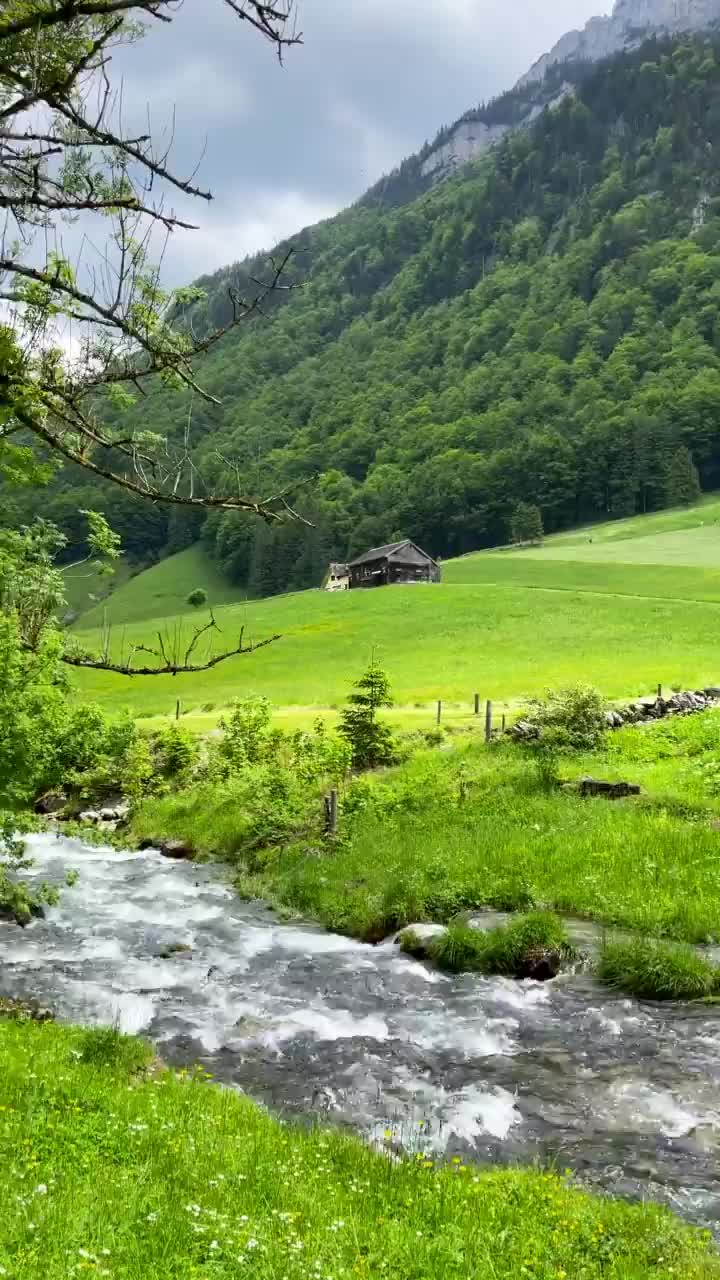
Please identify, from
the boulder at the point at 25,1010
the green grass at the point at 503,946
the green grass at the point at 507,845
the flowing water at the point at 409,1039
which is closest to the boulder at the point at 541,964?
the green grass at the point at 503,946

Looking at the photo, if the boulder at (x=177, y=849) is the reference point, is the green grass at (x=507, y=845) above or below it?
above

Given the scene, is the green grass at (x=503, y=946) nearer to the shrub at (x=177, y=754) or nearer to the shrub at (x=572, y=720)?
the shrub at (x=572, y=720)

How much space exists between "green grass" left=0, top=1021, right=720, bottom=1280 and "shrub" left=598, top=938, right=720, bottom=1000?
20.7ft

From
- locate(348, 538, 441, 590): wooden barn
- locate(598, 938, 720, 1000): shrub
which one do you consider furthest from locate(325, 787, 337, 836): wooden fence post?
locate(348, 538, 441, 590): wooden barn

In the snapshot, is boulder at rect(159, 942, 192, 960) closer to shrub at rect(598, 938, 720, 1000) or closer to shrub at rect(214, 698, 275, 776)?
shrub at rect(598, 938, 720, 1000)

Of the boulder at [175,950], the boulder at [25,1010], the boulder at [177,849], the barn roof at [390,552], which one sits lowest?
the boulder at [177,849]

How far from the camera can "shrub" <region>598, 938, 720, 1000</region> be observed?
14945 millimetres

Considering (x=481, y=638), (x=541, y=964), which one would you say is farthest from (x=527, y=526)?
(x=541, y=964)

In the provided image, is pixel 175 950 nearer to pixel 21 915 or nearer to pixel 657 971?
pixel 21 915

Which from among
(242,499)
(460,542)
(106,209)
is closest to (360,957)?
(242,499)

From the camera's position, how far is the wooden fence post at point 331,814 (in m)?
25.6

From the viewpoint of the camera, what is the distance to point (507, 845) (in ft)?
72.2

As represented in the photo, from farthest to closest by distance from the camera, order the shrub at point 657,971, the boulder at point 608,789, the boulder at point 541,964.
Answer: the boulder at point 608,789 → the boulder at point 541,964 → the shrub at point 657,971

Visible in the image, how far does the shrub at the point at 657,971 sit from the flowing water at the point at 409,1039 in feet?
1.63
